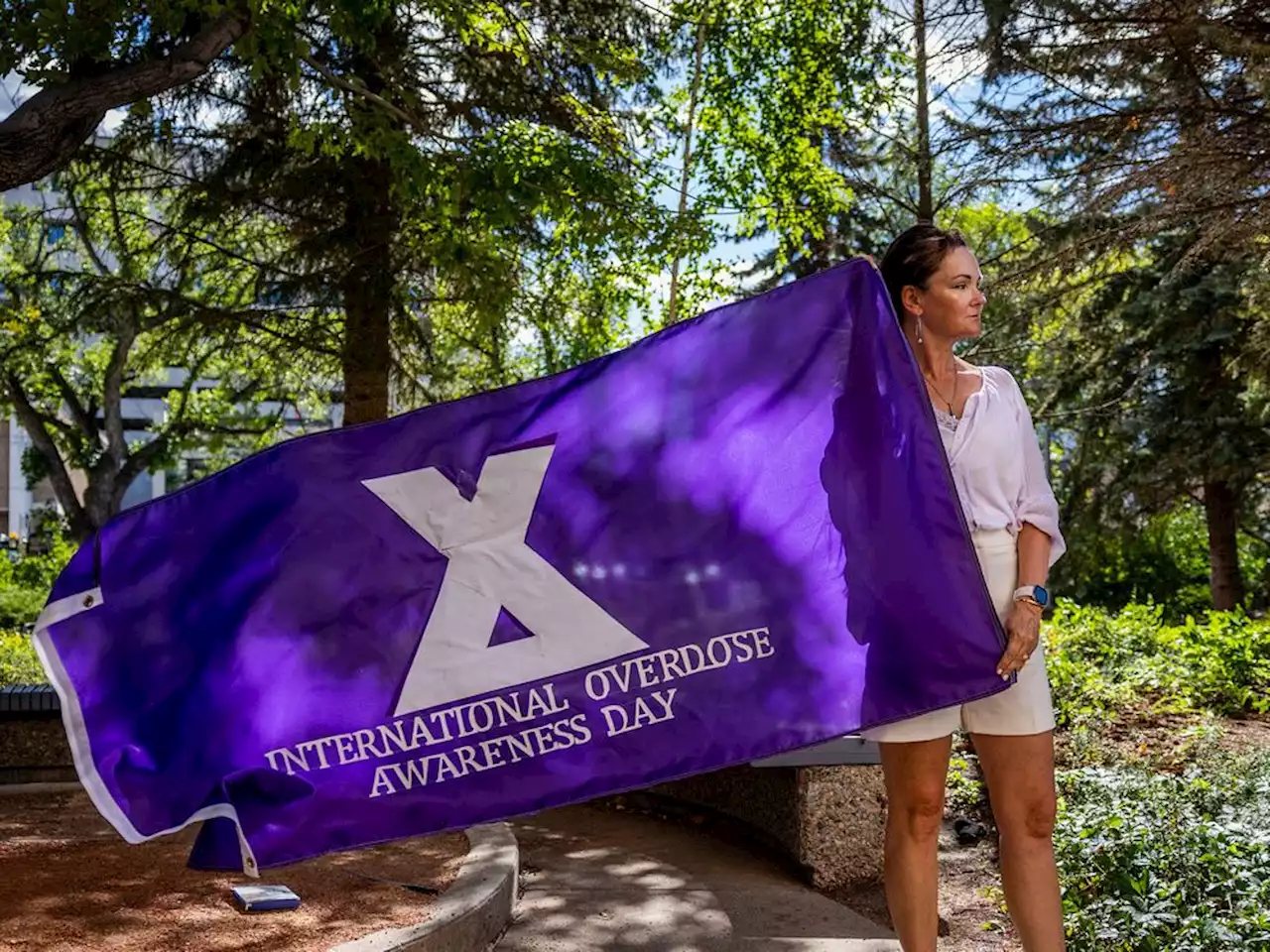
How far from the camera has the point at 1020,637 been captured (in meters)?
3.48

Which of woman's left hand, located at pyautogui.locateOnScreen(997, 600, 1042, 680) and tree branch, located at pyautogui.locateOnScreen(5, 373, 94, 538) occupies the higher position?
tree branch, located at pyautogui.locateOnScreen(5, 373, 94, 538)

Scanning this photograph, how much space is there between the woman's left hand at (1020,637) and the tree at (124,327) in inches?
443

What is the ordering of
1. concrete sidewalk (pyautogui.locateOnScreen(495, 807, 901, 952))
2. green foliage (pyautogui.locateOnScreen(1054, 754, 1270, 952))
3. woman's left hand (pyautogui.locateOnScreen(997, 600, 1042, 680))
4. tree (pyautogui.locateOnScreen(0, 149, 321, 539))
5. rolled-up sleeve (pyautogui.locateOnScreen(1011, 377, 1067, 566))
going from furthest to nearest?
tree (pyautogui.locateOnScreen(0, 149, 321, 539)) → concrete sidewalk (pyautogui.locateOnScreen(495, 807, 901, 952)) → green foliage (pyautogui.locateOnScreen(1054, 754, 1270, 952)) → rolled-up sleeve (pyautogui.locateOnScreen(1011, 377, 1067, 566)) → woman's left hand (pyautogui.locateOnScreen(997, 600, 1042, 680))

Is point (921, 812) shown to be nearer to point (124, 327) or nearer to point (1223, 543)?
point (124, 327)

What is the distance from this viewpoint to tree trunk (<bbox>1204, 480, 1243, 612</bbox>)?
1930 centimetres

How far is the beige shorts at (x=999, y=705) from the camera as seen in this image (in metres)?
3.53

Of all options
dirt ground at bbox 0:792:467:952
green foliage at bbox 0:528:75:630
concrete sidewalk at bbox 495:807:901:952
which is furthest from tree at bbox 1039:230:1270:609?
green foliage at bbox 0:528:75:630

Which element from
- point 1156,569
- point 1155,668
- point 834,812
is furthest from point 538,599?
point 1156,569

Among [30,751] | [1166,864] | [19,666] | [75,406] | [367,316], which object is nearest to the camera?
[1166,864]

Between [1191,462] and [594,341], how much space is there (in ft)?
26.3

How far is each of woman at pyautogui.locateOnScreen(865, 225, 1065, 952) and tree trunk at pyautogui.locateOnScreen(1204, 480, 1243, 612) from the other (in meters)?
17.0

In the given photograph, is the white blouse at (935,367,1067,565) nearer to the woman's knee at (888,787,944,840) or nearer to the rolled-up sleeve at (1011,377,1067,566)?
the rolled-up sleeve at (1011,377,1067,566)

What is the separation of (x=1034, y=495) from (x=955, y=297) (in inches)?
22.4

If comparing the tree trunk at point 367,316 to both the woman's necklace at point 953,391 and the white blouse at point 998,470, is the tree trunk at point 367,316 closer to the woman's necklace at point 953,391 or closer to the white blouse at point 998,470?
the woman's necklace at point 953,391
